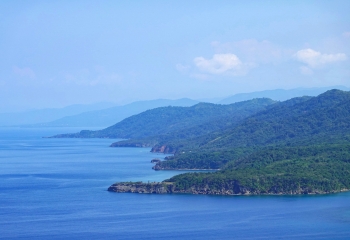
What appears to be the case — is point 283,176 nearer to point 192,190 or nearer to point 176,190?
point 192,190

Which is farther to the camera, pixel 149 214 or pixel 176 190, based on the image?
pixel 176 190

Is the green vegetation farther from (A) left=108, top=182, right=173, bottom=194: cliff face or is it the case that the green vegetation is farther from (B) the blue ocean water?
(B) the blue ocean water

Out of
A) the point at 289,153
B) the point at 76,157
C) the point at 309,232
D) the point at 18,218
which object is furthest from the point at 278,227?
the point at 76,157

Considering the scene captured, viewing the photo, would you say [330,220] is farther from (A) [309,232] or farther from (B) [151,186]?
(B) [151,186]

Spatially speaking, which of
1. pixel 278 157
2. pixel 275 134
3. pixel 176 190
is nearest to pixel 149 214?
pixel 176 190

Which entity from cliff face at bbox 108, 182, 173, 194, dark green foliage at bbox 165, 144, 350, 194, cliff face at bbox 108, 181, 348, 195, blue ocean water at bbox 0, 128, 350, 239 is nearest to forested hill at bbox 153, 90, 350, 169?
dark green foliage at bbox 165, 144, 350, 194

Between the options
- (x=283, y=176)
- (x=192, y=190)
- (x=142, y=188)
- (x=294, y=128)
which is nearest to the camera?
(x=192, y=190)

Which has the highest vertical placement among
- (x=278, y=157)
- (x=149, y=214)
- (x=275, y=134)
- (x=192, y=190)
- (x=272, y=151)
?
(x=275, y=134)
